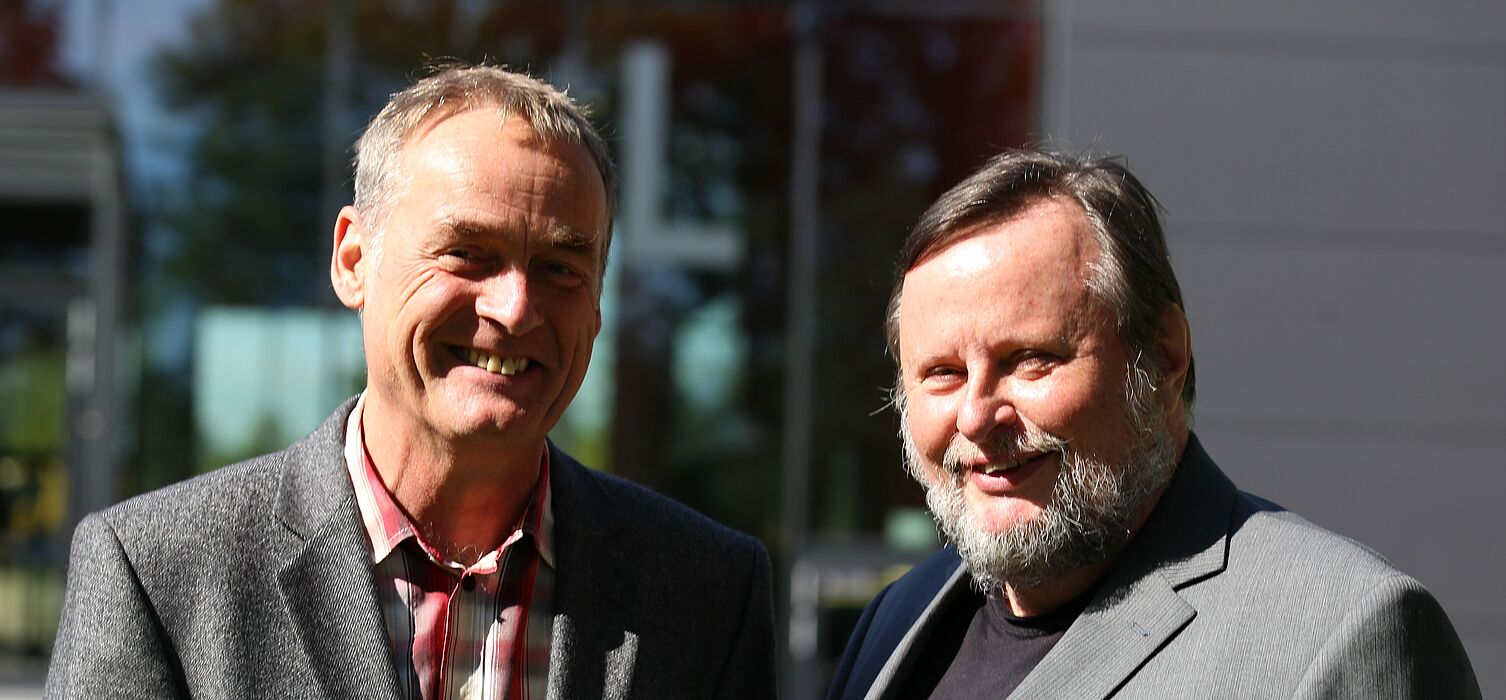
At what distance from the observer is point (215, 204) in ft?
26.6

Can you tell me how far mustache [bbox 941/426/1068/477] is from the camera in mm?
2238

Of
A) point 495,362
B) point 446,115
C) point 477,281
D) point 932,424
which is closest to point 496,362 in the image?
point 495,362

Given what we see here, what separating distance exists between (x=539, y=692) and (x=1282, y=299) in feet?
19.6

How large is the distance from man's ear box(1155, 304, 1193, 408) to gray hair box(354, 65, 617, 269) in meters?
0.96

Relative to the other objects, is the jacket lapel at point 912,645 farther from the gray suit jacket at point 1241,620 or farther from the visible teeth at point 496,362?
the visible teeth at point 496,362

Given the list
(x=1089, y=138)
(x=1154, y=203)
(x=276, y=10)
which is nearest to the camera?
(x=1154, y=203)

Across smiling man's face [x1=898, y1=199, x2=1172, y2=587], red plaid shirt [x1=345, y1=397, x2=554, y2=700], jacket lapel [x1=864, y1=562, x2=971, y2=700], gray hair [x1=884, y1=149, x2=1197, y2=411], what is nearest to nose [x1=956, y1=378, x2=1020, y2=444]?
smiling man's face [x1=898, y1=199, x2=1172, y2=587]

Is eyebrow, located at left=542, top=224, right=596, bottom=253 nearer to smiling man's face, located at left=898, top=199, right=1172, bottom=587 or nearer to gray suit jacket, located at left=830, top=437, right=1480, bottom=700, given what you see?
smiling man's face, located at left=898, top=199, right=1172, bottom=587

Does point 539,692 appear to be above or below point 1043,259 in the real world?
below

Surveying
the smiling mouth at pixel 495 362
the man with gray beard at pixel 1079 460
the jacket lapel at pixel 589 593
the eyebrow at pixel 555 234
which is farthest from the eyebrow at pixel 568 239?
the man with gray beard at pixel 1079 460

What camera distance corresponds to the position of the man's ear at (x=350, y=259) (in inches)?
92.2

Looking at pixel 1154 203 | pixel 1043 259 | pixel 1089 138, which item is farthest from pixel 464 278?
pixel 1089 138

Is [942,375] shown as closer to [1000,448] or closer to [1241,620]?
[1000,448]

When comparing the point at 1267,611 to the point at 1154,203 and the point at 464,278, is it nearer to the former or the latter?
the point at 1154,203
